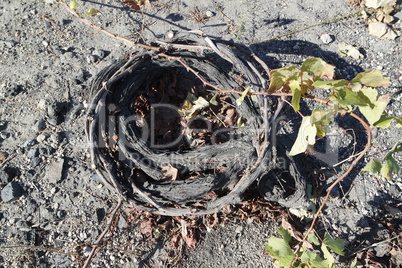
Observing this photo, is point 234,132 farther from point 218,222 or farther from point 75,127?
point 75,127

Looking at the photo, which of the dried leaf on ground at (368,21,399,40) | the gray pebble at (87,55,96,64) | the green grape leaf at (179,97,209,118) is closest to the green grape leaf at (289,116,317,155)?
the green grape leaf at (179,97,209,118)

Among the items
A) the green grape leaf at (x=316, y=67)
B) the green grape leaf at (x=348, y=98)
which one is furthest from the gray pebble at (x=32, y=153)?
the green grape leaf at (x=348, y=98)

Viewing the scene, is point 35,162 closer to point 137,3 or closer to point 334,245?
point 137,3

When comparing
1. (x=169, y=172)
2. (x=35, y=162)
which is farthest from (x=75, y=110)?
(x=169, y=172)

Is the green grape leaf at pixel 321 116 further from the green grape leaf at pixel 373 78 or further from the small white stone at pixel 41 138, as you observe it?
the small white stone at pixel 41 138

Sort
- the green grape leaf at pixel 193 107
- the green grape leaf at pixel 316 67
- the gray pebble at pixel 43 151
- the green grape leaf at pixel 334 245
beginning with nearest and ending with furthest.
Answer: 1. the green grape leaf at pixel 316 67
2. the green grape leaf at pixel 334 245
3. the gray pebble at pixel 43 151
4. the green grape leaf at pixel 193 107

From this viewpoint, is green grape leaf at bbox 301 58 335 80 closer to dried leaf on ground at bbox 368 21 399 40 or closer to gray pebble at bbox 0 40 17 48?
dried leaf on ground at bbox 368 21 399 40

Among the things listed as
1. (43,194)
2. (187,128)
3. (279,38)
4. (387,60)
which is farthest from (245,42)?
(43,194)
